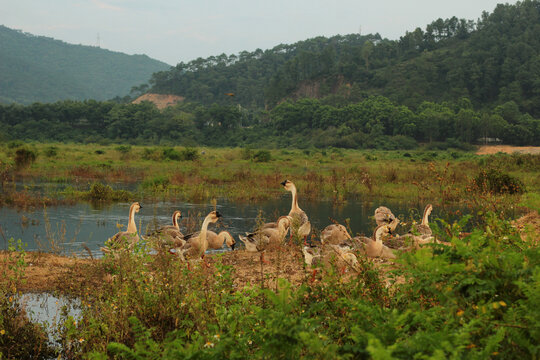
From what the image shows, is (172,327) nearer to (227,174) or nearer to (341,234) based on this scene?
(341,234)

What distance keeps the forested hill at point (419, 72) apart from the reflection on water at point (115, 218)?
73.2 m

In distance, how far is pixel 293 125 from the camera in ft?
286

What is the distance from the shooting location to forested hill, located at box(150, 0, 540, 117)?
3506 inches

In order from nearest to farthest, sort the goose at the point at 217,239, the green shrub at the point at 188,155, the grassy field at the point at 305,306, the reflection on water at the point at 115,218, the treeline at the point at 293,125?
the grassy field at the point at 305,306
the goose at the point at 217,239
the reflection on water at the point at 115,218
the green shrub at the point at 188,155
the treeline at the point at 293,125

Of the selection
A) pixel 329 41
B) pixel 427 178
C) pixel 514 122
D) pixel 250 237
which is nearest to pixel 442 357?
pixel 250 237

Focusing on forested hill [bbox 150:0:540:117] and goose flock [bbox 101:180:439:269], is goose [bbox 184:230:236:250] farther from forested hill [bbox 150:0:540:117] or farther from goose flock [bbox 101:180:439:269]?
forested hill [bbox 150:0:540:117]

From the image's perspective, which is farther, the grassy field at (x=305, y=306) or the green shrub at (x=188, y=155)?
the green shrub at (x=188, y=155)

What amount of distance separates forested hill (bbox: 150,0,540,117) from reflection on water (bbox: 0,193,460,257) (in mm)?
73152

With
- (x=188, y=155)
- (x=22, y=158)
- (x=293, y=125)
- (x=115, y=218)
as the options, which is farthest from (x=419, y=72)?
(x=115, y=218)

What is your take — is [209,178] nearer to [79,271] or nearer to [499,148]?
[79,271]

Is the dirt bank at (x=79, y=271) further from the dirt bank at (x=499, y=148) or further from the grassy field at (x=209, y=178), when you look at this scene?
the dirt bank at (x=499, y=148)

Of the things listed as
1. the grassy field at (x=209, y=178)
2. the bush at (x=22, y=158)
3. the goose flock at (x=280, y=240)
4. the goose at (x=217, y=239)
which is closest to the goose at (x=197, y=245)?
the goose flock at (x=280, y=240)

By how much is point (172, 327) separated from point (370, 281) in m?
2.11

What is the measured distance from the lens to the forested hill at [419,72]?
8906cm
